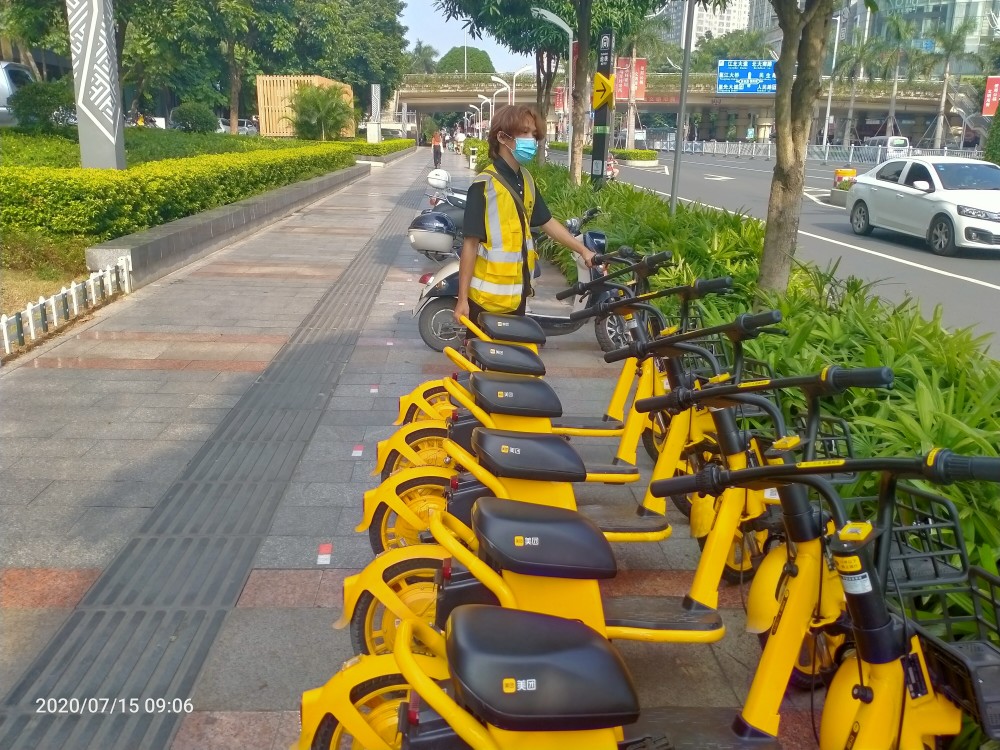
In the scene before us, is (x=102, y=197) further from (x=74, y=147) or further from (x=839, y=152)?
(x=839, y=152)

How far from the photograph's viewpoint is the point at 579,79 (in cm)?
1414

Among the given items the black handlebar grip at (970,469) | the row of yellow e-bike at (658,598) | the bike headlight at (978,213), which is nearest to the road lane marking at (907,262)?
the bike headlight at (978,213)

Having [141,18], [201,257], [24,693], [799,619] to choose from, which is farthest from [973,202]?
[141,18]

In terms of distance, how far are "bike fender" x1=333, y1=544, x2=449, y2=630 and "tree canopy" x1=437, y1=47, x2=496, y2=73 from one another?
123770mm

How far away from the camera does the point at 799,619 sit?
7.16ft

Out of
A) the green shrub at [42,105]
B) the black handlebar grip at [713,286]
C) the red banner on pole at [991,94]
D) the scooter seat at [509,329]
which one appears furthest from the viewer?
the red banner on pole at [991,94]

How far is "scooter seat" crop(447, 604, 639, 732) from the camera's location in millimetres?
1675

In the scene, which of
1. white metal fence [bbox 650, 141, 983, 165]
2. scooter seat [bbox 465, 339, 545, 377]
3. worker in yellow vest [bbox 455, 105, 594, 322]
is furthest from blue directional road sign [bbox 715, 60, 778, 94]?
scooter seat [bbox 465, 339, 545, 377]

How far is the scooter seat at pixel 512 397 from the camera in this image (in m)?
3.49

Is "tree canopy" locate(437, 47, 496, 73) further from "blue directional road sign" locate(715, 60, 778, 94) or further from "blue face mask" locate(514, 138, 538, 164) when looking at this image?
"blue face mask" locate(514, 138, 538, 164)

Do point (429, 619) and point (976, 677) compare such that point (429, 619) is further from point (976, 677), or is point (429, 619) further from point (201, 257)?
point (201, 257)

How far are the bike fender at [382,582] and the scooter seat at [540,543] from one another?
347 millimetres

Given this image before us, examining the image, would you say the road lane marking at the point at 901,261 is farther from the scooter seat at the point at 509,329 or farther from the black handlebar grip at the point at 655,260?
the scooter seat at the point at 509,329

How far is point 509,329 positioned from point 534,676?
2662 mm
